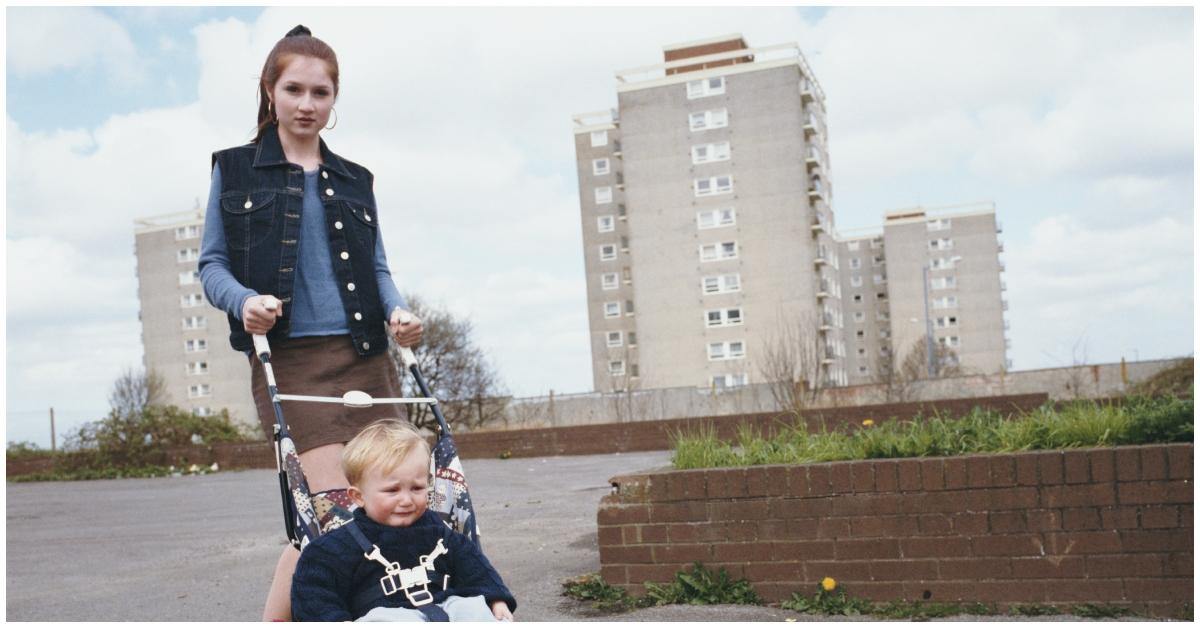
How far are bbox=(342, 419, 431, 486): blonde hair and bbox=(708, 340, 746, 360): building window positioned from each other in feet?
211

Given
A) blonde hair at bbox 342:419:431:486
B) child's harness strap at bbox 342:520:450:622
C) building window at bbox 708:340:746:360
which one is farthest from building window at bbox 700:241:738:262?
child's harness strap at bbox 342:520:450:622

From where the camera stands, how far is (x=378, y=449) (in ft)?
10.4

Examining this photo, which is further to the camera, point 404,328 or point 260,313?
point 404,328

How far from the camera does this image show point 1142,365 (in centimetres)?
3597

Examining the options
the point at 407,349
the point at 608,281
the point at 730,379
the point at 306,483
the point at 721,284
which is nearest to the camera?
the point at 306,483

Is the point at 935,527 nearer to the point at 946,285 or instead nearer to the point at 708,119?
the point at 708,119

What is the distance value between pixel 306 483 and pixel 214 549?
6.86m

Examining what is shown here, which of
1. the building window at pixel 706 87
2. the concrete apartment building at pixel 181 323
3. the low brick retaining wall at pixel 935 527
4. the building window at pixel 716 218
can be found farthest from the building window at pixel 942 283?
the low brick retaining wall at pixel 935 527

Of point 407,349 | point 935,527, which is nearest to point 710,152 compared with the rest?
point 935,527

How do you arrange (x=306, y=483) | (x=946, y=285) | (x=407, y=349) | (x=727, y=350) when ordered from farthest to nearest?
1. (x=946, y=285)
2. (x=727, y=350)
3. (x=407, y=349)
4. (x=306, y=483)

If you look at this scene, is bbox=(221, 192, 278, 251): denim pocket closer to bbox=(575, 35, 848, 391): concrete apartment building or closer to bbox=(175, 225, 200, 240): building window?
bbox=(575, 35, 848, 391): concrete apartment building

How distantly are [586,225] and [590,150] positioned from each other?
18.7 ft

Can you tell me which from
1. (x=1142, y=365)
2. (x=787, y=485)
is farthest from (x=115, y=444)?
(x=1142, y=365)

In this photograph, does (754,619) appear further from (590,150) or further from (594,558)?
(590,150)
